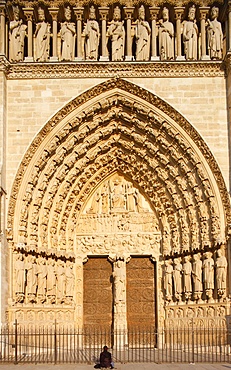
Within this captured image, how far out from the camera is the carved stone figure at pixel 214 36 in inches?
563

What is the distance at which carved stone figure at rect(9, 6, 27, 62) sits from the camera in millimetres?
14336

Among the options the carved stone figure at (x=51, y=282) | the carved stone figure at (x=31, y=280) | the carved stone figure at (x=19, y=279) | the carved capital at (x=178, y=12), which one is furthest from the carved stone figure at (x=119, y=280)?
the carved capital at (x=178, y=12)

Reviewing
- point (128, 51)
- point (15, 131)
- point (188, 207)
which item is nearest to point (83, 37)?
point (128, 51)

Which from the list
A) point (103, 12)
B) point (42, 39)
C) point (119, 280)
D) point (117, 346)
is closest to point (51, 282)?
point (119, 280)

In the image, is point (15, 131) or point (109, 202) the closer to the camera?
point (15, 131)

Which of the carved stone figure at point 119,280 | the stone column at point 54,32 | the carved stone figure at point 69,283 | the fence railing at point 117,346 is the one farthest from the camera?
the carved stone figure at point 119,280

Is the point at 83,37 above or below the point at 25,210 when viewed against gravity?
above

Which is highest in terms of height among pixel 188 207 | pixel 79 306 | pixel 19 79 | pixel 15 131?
pixel 19 79

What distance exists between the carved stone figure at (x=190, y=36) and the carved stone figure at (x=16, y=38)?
356cm

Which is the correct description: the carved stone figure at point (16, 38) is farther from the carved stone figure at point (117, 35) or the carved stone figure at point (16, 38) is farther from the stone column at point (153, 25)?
the stone column at point (153, 25)

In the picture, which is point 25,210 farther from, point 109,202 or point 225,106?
point 225,106

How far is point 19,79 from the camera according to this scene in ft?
47.1

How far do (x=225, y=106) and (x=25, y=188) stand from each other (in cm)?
464

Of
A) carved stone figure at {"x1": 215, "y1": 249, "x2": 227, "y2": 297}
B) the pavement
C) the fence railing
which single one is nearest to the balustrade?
carved stone figure at {"x1": 215, "y1": 249, "x2": 227, "y2": 297}
